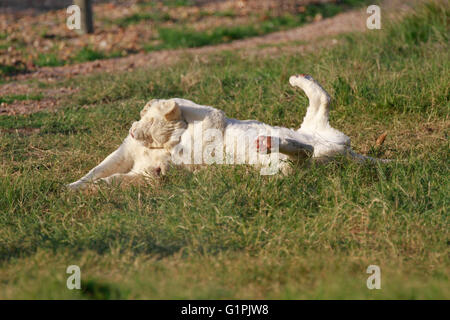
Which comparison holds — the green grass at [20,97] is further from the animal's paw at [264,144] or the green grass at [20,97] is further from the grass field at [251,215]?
the animal's paw at [264,144]

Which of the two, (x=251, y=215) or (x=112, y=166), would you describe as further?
(x=112, y=166)

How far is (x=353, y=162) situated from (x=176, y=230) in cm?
132

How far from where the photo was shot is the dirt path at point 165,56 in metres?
6.52

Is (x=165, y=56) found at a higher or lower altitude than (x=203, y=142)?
higher

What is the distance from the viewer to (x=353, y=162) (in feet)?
13.1

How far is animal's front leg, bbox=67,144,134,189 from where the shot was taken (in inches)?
163

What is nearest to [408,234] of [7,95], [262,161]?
[262,161]

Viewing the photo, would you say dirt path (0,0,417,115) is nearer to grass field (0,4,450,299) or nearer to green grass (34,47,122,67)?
green grass (34,47,122,67)

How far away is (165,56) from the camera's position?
809cm

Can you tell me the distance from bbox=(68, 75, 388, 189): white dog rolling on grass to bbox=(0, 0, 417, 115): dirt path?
2.45 meters

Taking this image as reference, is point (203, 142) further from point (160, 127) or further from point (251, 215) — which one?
point (251, 215)

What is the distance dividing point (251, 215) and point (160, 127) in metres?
0.89

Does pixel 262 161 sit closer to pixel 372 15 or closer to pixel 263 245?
pixel 263 245

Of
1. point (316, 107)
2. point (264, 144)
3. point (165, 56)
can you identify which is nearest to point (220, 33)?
point (165, 56)
